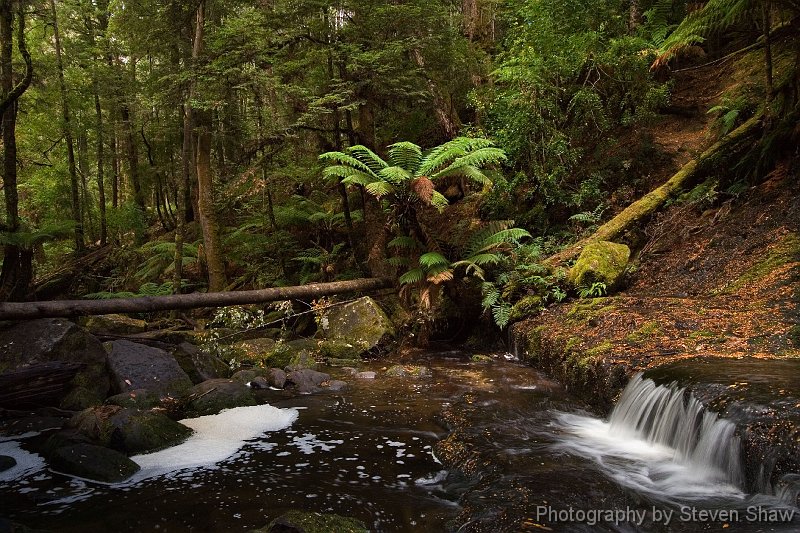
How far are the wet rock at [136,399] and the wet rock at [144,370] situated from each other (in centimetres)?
17

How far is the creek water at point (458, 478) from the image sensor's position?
3277 mm

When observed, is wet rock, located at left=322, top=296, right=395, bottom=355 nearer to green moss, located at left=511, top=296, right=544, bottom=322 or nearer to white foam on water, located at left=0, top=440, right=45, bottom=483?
green moss, located at left=511, top=296, right=544, bottom=322

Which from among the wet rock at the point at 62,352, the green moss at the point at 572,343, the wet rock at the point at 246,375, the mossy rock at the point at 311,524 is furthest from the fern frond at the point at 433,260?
the mossy rock at the point at 311,524

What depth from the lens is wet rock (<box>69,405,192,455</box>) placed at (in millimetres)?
4656

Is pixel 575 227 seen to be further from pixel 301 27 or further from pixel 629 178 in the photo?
pixel 301 27

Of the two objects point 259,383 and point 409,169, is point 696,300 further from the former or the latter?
point 259,383

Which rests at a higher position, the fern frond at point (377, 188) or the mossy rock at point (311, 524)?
the fern frond at point (377, 188)

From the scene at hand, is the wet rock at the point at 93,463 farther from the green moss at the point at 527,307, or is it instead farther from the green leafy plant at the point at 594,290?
the green leafy plant at the point at 594,290

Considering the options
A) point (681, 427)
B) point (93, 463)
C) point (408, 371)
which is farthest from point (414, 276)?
point (93, 463)

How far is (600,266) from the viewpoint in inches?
321

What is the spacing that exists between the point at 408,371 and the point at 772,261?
17.5ft

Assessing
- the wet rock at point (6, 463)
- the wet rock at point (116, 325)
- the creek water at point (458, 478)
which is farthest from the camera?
the wet rock at point (116, 325)

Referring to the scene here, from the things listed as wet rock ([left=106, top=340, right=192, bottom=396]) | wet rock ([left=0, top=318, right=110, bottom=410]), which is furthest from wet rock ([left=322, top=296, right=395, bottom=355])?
wet rock ([left=0, top=318, right=110, bottom=410])

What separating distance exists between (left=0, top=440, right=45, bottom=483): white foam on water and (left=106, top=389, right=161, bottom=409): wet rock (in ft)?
3.73
